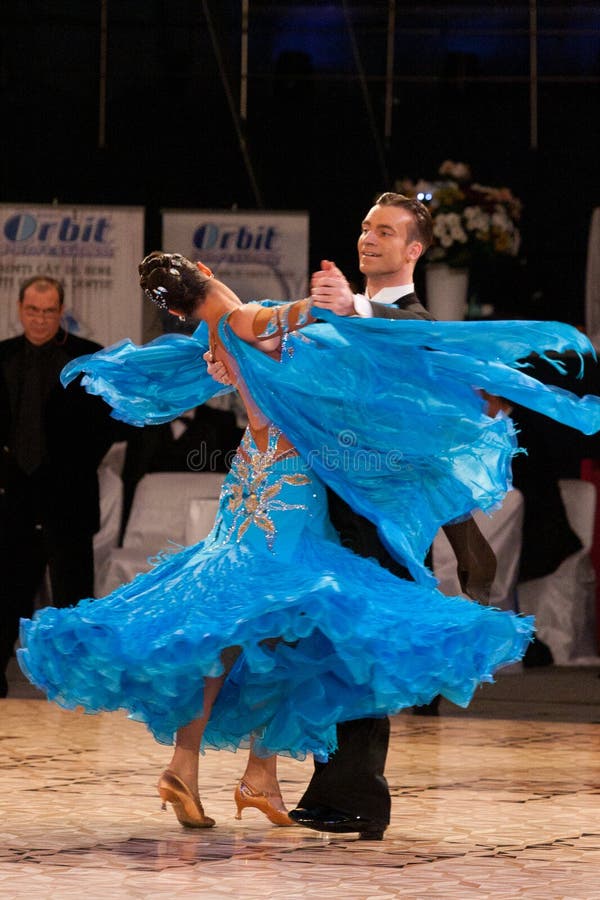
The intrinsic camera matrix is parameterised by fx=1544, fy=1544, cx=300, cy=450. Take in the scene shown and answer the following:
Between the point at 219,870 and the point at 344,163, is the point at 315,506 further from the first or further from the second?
the point at 344,163

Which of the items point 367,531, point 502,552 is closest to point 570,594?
point 502,552

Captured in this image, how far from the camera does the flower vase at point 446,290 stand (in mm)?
7488

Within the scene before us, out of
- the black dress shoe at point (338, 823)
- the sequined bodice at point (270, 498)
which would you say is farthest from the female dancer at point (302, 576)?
the black dress shoe at point (338, 823)

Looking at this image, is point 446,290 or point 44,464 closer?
point 44,464

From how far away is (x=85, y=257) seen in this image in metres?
7.09

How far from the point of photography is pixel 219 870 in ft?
9.30

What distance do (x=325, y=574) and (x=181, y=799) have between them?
61 cm

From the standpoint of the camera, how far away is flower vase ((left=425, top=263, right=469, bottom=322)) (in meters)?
7.49

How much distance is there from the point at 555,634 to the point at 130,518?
6.66 feet

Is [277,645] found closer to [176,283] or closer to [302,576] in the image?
[302,576]

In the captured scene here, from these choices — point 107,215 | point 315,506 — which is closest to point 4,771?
point 315,506

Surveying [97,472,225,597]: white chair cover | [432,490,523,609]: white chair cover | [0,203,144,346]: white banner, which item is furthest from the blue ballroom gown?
[0,203,144,346]: white banner

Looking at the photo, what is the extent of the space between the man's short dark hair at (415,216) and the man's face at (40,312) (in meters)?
2.19

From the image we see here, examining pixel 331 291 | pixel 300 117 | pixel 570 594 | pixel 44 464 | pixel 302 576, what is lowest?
pixel 570 594
